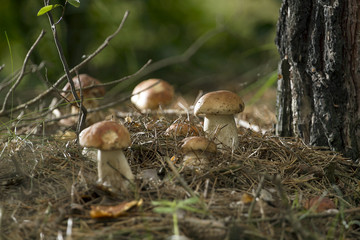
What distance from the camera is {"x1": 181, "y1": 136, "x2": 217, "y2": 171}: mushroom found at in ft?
7.32

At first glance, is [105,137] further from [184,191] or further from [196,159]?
[196,159]

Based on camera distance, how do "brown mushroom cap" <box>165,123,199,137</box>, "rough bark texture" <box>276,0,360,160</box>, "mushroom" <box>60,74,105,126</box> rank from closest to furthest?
"rough bark texture" <box>276,0,360,160</box>, "brown mushroom cap" <box>165,123,199,137</box>, "mushroom" <box>60,74,105,126</box>

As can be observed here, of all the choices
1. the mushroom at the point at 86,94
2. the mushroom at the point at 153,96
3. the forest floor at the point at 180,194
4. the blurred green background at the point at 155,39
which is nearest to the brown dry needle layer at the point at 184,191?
the forest floor at the point at 180,194

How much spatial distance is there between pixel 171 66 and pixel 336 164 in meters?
4.27

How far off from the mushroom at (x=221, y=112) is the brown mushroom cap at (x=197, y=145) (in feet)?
0.86

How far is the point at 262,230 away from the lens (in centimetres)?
162

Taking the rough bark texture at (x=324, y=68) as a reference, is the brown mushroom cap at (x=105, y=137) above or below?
below

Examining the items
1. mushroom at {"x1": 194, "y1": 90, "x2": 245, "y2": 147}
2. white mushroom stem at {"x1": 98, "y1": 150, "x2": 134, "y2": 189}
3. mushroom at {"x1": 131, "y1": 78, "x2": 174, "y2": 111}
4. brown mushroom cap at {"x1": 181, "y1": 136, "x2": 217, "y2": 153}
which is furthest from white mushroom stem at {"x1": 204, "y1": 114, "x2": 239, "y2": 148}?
mushroom at {"x1": 131, "y1": 78, "x2": 174, "y2": 111}

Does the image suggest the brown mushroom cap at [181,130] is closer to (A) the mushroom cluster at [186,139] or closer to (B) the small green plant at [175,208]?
(A) the mushroom cluster at [186,139]

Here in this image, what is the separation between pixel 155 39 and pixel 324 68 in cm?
419

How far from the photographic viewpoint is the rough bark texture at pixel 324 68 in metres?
2.45

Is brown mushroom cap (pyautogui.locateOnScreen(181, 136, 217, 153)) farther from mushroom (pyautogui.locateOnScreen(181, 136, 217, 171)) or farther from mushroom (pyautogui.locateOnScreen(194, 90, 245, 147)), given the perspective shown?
mushroom (pyautogui.locateOnScreen(194, 90, 245, 147))

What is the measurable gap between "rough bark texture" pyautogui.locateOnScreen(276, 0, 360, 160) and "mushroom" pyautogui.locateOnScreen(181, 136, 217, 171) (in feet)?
2.91

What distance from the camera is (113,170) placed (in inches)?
77.8
